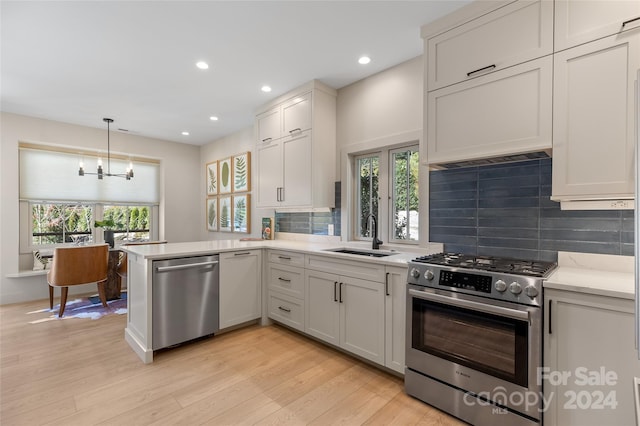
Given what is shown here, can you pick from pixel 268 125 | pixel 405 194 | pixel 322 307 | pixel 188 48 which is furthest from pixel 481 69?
pixel 268 125

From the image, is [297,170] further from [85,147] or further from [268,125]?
[85,147]

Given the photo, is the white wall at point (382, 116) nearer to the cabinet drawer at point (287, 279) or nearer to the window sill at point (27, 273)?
the cabinet drawer at point (287, 279)

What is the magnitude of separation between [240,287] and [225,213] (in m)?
2.47

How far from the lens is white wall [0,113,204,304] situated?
3.93m

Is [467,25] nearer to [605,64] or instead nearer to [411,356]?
[605,64]

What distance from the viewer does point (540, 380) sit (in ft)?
4.93

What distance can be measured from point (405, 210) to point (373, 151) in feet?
2.30

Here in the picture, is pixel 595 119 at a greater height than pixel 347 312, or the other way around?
pixel 595 119

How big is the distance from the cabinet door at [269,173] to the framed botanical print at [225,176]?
143 cm

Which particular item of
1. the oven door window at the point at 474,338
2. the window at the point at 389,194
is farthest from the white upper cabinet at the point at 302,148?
the oven door window at the point at 474,338

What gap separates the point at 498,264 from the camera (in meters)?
1.79

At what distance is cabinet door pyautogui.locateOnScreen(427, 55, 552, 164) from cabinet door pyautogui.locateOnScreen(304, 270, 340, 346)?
1323mm

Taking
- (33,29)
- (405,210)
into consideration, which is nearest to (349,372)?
(405,210)

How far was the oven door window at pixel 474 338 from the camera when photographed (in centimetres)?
155
